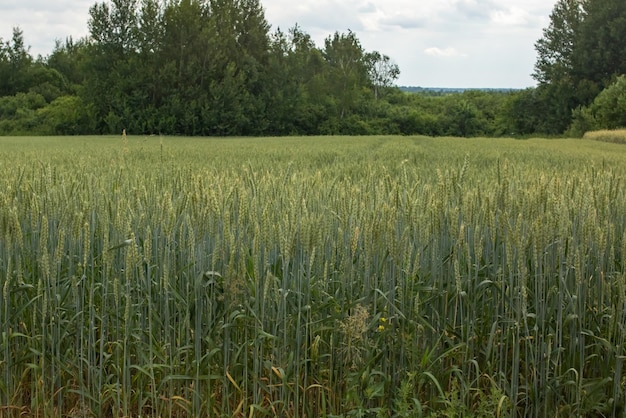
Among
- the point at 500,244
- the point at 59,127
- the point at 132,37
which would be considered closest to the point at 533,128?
the point at 132,37

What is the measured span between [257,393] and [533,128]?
187 feet

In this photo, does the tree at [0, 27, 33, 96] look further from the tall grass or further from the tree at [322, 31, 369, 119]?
the tall grass

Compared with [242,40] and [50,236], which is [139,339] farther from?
[242,40]

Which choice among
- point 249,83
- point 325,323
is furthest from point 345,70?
point 325,323

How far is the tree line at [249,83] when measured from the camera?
42219 mm

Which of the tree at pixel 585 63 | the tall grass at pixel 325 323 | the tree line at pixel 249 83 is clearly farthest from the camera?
the tree at pixel 585 63

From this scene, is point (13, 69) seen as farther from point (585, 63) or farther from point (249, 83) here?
point (585, 63)

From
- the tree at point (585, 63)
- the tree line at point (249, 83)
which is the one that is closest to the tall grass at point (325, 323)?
the tree line at point (249, 83)

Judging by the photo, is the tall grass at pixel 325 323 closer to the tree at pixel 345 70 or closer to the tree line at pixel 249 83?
the tree line at pixel 249 83

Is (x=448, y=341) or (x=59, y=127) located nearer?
(x=448, y=341)

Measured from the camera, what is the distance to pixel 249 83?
45875 mm

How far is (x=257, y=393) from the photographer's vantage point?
2646 mm

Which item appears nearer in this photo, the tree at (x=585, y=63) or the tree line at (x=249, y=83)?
the tree line at (x=249, y=83)

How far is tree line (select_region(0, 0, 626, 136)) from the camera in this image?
42.2m
